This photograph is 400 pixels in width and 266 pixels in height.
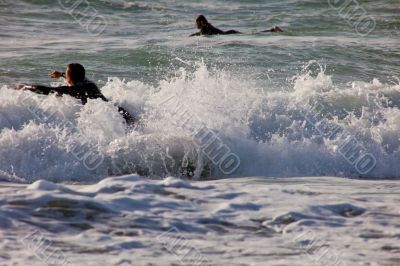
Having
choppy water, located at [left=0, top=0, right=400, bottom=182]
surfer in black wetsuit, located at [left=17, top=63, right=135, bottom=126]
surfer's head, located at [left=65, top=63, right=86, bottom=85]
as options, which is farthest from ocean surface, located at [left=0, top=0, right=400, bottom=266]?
surfer's head, located at [left=65, top=63, right=86, bottom=85]

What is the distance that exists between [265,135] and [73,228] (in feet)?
16.9

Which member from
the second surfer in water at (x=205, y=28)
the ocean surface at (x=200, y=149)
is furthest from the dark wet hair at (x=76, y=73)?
the second surfer in water at (x=205, y=28)

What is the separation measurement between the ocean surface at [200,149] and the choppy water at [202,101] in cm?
3

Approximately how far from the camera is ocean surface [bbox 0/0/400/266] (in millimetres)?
6395

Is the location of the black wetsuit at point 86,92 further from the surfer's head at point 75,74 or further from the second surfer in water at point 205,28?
the second surfer in water at point 205,28

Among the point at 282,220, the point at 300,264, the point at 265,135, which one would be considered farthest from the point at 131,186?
the point at 265,135

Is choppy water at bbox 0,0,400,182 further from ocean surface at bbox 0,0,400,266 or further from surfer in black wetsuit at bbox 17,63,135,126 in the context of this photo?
surfer in black wetsuit at bbox 17,63,135,126

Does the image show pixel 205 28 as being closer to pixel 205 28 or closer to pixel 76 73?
pixel 205 28

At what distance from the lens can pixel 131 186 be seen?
7344mm

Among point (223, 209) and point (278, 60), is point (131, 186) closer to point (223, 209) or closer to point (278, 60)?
point (223, 209)

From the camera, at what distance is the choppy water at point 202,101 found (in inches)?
402

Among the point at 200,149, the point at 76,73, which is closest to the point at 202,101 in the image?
the point at 200,149

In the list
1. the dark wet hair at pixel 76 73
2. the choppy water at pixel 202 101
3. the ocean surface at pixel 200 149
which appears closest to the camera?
the ocean surface at pixel 200 149

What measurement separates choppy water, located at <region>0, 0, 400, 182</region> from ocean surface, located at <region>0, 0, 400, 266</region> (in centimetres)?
3
